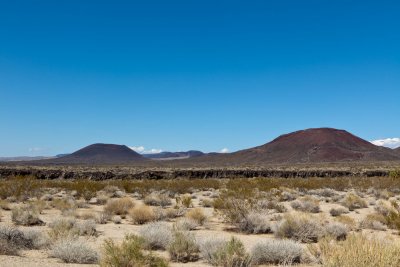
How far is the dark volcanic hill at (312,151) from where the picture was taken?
408 feet

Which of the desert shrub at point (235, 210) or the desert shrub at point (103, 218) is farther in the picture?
the desert shrub at point (103, 218)

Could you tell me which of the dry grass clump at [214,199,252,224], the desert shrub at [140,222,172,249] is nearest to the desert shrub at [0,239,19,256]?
the desert shrub at [140,222,172,249]

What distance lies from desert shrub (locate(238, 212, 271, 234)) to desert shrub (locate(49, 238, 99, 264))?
5.88 metres

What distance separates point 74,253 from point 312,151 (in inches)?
5170

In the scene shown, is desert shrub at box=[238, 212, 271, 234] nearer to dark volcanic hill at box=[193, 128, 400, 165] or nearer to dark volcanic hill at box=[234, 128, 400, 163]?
dark volcanic hill at box=[193, 128, 400, 165]

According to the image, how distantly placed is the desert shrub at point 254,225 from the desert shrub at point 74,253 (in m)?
5.88

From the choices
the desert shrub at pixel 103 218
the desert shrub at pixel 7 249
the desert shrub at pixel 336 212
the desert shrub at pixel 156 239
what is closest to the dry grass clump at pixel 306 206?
the desert shrub at pixel 336 212

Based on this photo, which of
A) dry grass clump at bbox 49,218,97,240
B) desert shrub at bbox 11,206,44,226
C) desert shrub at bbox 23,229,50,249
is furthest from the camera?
desert shrub at bbox 11,206,44,226

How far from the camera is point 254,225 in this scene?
13500 millimetres

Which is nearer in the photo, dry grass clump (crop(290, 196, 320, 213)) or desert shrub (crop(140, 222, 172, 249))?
desert shrub (crop(140, 222, 172, 249))

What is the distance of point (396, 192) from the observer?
99.3 ft

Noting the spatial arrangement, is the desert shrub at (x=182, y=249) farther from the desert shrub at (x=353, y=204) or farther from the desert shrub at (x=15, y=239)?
the desert shrub at (x=353, y=204)

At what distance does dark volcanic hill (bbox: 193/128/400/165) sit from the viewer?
12444cm

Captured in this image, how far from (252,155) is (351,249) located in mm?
128565
